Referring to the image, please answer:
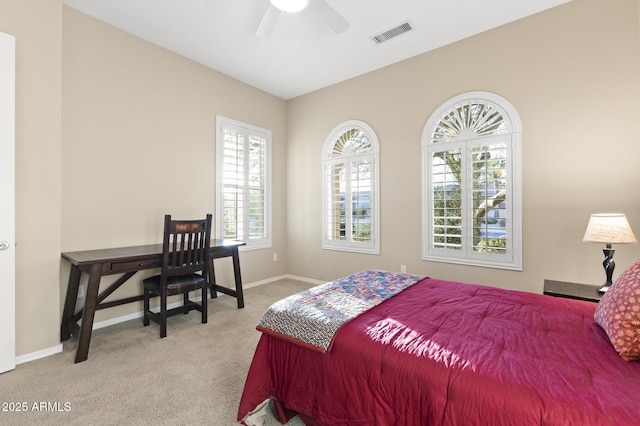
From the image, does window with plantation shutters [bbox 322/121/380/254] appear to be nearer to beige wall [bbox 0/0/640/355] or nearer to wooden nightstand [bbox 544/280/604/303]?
beige wall [bbox 0/0/640/355]

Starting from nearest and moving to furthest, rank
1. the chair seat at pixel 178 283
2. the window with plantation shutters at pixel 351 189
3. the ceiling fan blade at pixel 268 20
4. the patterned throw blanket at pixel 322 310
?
the patterned throw blanket at pixel 322 310 → the ceiling fan blade at pixel 268 20 → the chair seat at pixel 178 283 → the window with plantation shutters at pixel 351 189

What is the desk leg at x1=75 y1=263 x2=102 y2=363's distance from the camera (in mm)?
2309

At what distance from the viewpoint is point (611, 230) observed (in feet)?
6.82

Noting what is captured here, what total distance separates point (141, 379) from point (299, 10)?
2.96m

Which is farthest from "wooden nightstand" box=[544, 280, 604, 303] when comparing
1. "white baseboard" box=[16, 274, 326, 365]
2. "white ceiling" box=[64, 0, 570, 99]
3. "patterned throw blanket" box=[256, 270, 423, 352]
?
"white baseboard" box=[16, 274, 326, 365]

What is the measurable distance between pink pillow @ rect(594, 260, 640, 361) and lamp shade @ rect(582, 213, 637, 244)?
0.88 metres

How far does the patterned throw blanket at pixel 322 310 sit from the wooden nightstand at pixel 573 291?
1.12 meters

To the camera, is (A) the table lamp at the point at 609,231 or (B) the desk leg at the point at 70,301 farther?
(B) the desk leg at the point at 70,301

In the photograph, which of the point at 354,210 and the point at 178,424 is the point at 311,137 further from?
the point at 178,424

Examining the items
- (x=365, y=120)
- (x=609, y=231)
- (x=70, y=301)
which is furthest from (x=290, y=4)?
(x=70, y=301)

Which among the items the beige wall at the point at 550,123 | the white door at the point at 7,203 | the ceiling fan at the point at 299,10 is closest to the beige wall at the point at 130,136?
the white door at the point at 7,203

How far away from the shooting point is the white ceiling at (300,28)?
2.73m

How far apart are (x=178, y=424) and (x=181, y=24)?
347cm

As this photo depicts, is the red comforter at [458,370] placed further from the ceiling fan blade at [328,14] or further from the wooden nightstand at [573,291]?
the ceiling fan blade at [328,14]
